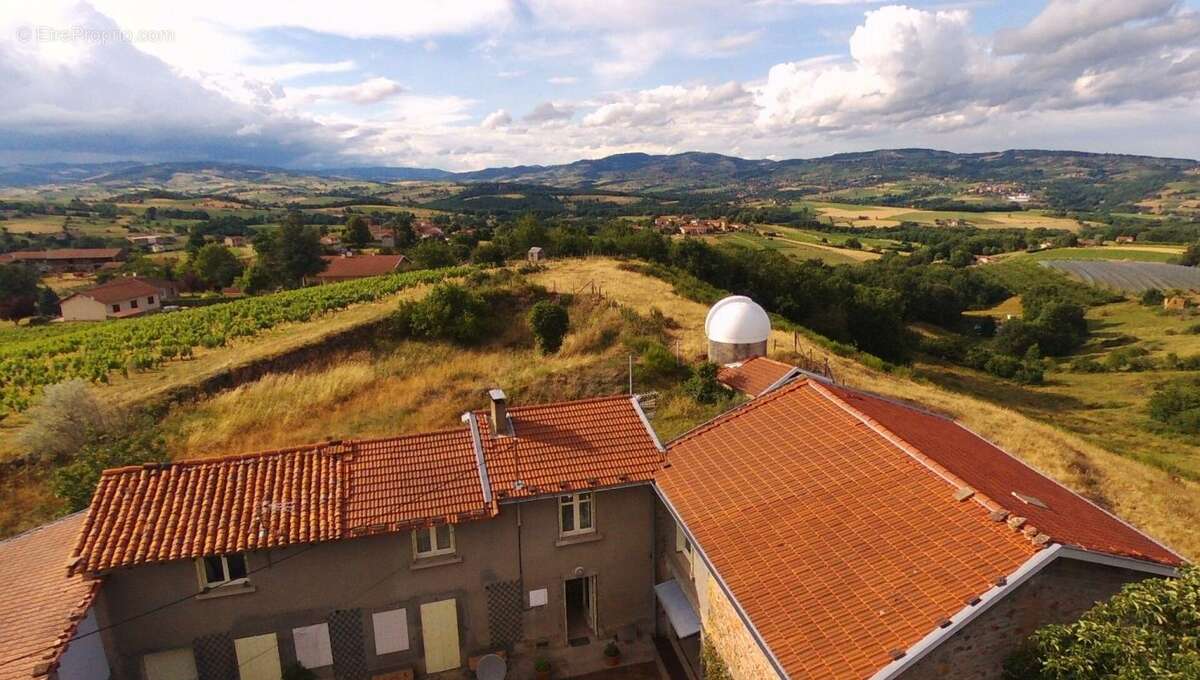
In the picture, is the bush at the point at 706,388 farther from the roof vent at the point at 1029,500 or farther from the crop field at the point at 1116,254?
the crop field at the point at 1116,254

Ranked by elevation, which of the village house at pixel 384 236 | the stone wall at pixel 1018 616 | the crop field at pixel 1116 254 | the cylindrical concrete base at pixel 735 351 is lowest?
the crop field at pixel 1116 254

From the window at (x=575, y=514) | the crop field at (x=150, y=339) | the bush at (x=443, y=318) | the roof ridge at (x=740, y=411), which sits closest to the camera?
the window at (x=575, y=514)

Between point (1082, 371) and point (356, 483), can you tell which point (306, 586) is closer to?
point (356, 483)

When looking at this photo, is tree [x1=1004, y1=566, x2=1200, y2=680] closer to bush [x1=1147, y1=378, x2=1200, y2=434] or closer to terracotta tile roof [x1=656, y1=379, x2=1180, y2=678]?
terracotta tile roof [x1=656, y1=379, x2=1180, y2=678]

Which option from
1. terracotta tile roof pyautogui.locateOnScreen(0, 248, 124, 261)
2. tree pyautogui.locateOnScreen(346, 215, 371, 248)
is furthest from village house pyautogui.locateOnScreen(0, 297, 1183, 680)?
terracotta tile roof pyautogui.locateOnScreen(0, 248, 124, 261)

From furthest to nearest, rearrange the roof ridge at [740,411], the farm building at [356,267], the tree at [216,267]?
1. the tree at [216,267]
2. the farm building at [356,267]
3. the roof ridge at [740,411]

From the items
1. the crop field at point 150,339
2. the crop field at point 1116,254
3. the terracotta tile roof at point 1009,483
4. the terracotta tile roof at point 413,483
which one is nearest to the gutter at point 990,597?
the terracotta tile roof at point 1009,483
